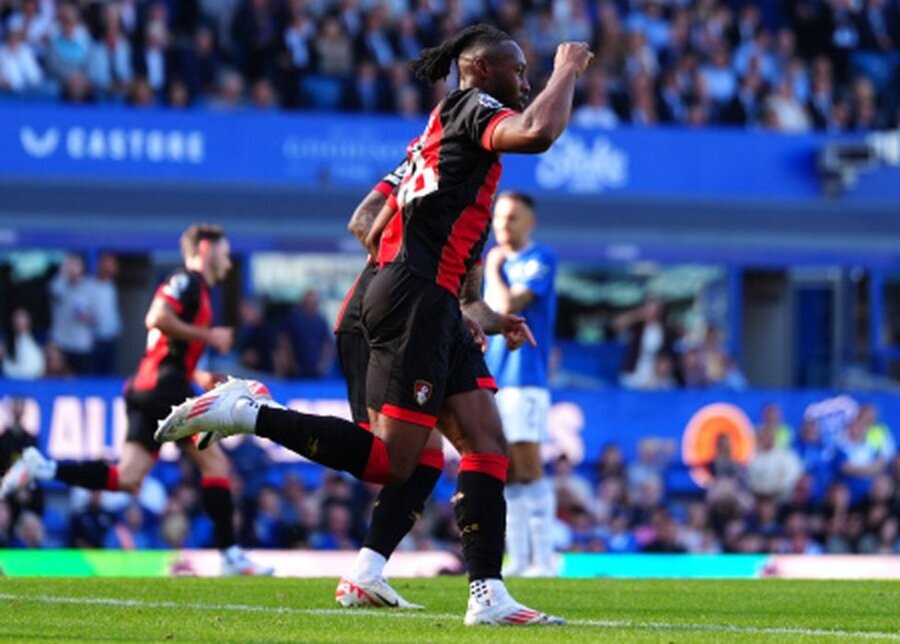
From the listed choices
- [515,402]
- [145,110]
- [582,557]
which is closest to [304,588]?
[515,402]

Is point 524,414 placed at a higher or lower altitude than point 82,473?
higher

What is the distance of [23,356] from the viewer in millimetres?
20734

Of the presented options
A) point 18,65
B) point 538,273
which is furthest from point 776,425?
point 538,273

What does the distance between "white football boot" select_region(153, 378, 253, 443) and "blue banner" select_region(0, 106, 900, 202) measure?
552 inches

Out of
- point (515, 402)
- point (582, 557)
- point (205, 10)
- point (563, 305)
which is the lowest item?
point (582, 557)

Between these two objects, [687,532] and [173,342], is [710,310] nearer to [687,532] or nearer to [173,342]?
[687,532]

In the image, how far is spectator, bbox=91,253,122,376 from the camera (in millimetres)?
21188

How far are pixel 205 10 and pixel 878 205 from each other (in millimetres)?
8580

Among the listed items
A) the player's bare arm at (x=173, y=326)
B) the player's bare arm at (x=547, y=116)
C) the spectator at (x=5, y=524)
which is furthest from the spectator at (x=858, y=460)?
the player's bare arm at (x=547, y=116)

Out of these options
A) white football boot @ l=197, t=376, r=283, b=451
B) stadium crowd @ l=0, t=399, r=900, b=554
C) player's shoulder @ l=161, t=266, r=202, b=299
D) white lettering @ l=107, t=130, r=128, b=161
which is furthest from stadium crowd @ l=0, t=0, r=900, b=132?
white football boot @ l=197, t=376, r=283, b=451

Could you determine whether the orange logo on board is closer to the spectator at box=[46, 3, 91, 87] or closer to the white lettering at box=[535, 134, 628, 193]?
the white lettering at box=[535, 134, 628, 193]

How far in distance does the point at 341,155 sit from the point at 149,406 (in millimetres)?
10589

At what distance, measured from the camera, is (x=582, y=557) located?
1456cm

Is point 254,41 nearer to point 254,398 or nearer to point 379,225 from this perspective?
point 379,225
